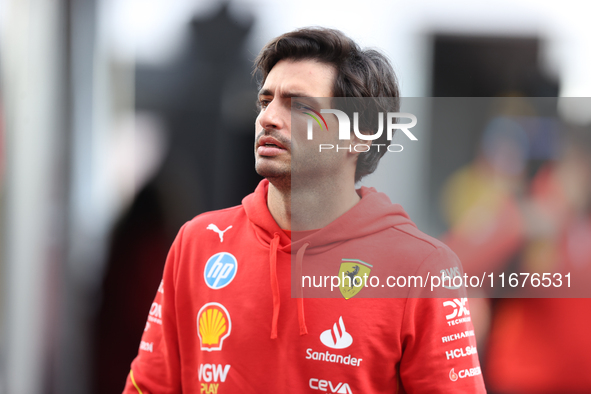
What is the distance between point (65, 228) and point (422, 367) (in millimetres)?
1293

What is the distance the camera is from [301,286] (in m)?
1.25

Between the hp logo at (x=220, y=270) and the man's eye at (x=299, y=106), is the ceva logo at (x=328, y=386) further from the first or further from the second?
the man's eye at (x=299, y=106)

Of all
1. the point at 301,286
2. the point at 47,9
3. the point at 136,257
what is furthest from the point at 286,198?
the point at 47,9

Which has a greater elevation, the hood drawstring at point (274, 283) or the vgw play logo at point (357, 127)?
the vgw play logo at point (357, 127)

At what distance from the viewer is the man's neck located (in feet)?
4.17

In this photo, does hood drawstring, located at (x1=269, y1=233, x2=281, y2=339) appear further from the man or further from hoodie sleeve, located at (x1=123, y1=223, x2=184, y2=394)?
hoodie sleeve, located at (x1=123, y1=223, x2=184, y2=394)

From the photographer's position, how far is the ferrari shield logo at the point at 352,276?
125cm

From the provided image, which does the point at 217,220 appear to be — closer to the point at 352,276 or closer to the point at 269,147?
the point at 269,147

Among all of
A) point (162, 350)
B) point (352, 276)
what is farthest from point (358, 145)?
point (162, 350)

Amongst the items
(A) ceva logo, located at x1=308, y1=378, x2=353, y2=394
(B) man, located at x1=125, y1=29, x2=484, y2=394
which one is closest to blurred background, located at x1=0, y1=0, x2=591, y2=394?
(B) man, located at x1=125, y1=29, x2=484, y2=394

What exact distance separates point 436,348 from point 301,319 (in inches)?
13.9

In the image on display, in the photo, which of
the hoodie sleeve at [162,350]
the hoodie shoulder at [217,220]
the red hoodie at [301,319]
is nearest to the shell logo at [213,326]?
the red hoodie at [301,319]

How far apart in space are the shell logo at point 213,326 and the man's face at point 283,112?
41cm

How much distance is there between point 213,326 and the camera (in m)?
1.28
